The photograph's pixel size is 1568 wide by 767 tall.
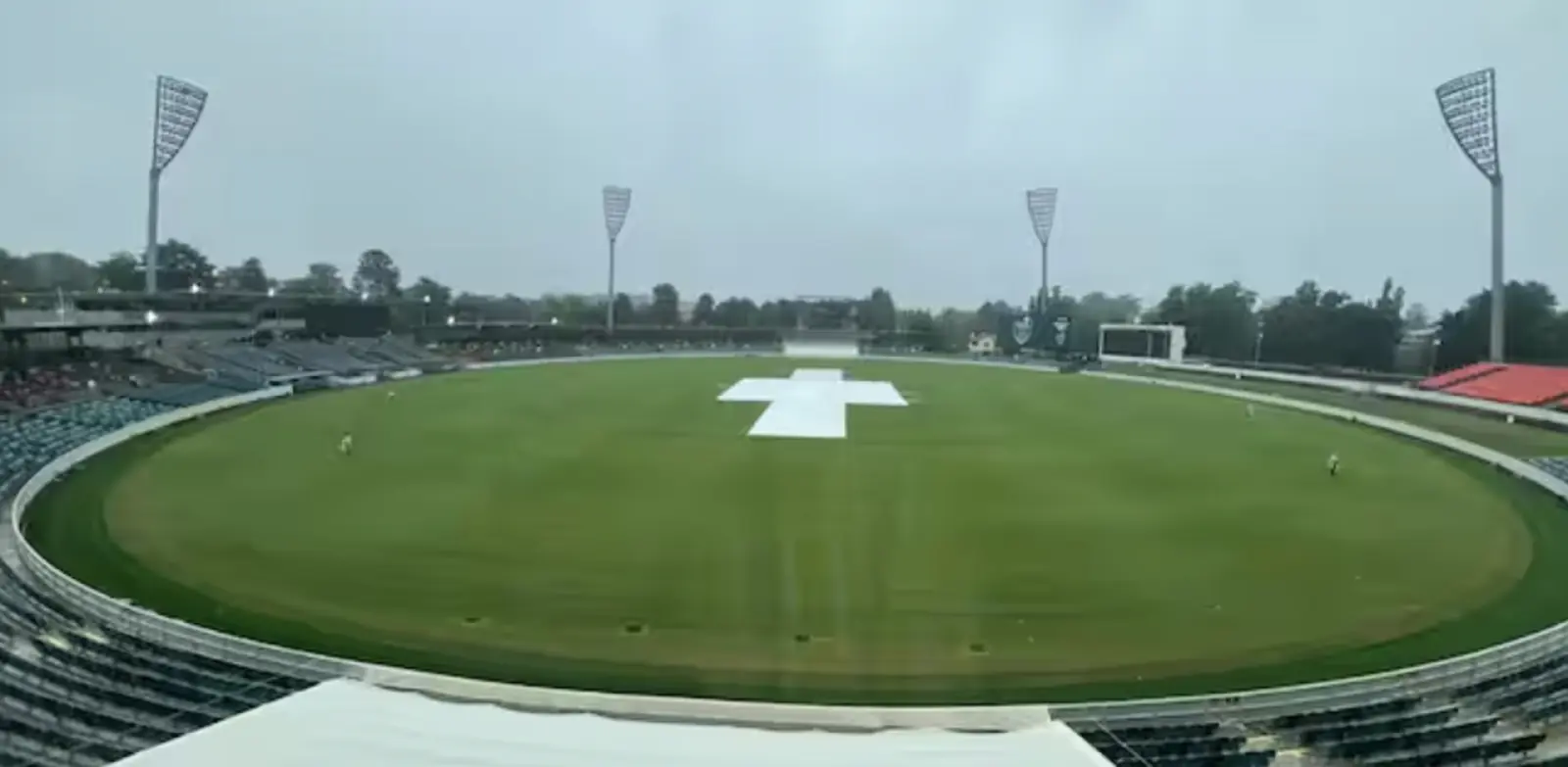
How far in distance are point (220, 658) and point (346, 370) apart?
35.3 meters

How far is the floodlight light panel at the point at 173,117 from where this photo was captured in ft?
129

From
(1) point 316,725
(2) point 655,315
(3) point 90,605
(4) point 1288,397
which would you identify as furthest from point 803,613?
(2) point 655,315

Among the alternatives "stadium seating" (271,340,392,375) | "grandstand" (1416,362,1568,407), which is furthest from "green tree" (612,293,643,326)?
"grandstand" (1416,362,1568,407)

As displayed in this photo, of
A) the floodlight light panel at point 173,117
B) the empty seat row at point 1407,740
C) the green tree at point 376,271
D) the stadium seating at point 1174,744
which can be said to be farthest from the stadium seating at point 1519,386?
the green tree at point 376,271

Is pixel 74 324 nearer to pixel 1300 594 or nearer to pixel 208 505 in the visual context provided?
pixel 208 505

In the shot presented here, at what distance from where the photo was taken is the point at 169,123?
130 ft

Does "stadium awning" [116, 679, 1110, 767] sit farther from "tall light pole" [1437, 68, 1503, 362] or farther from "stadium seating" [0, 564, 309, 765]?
"tall light pole" [1437, 68, 1503, 362]

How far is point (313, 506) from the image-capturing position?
17125 millimetres

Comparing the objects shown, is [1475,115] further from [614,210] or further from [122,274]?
[122,274]

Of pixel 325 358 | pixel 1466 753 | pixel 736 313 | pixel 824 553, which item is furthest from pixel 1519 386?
pixel 736 313

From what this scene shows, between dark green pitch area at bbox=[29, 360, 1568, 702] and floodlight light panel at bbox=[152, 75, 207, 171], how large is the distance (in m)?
19.4

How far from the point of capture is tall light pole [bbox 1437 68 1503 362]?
3438 centimetres

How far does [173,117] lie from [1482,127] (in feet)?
151

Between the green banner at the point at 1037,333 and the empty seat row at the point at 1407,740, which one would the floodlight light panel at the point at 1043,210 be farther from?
the empty seat row at the point at 1407,740
